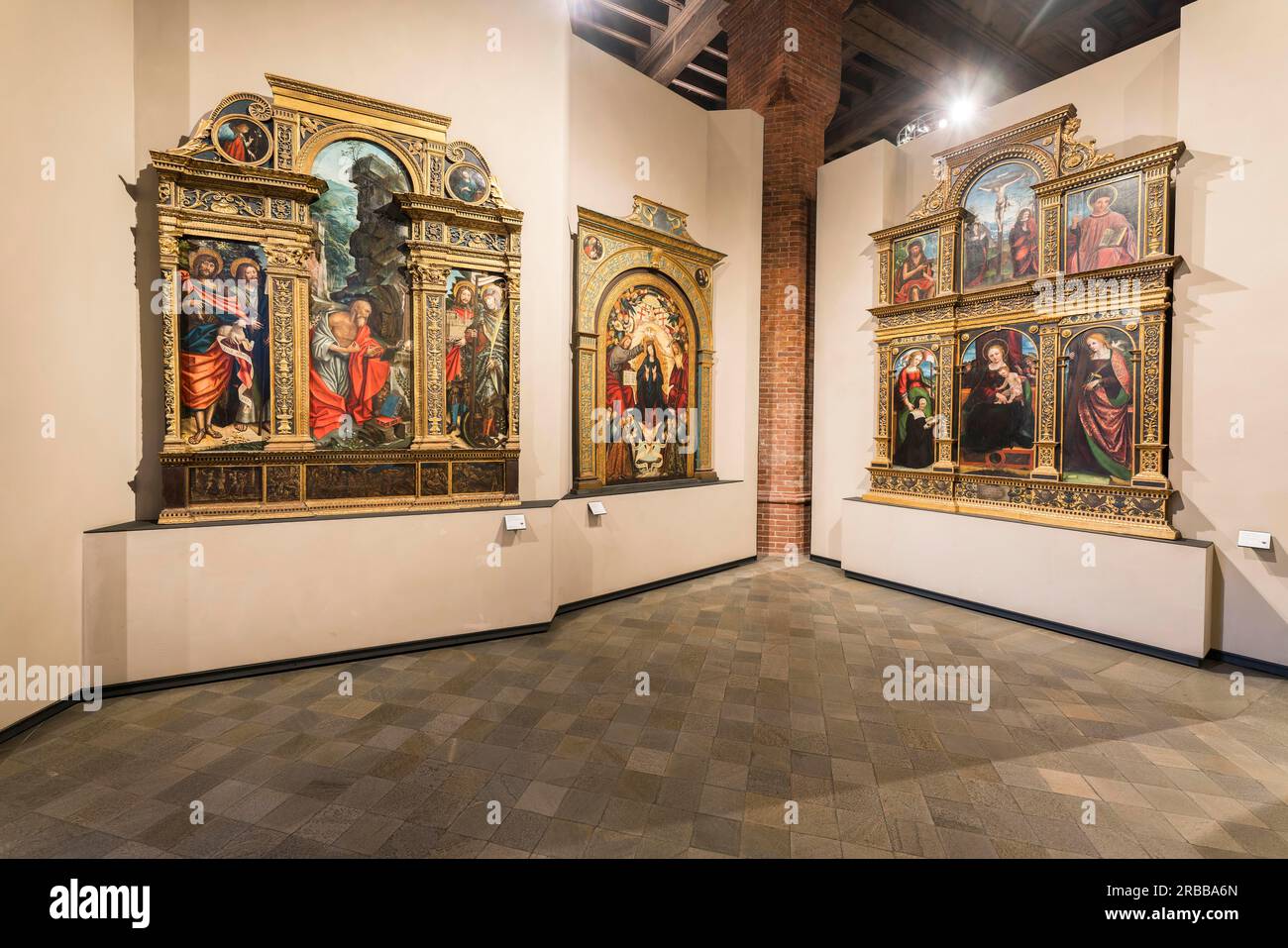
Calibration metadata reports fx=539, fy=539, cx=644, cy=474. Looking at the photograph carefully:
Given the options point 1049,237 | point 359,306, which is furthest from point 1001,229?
point 359,306

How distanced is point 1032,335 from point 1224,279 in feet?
4.96

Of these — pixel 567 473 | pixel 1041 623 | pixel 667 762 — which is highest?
pixel 567 473

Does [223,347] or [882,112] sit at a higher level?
[882,112]

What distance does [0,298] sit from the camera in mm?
3414

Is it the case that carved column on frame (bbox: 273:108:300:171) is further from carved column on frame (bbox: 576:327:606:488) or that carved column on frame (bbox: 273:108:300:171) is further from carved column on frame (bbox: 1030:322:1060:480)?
carved column on frame (bbox: 1030:322:1060:480)

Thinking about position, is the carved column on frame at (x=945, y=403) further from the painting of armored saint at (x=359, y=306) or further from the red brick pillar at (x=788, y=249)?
the painting of armored saint at (x=359, y=306)

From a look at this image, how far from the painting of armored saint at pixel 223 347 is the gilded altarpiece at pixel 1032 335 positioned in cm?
732

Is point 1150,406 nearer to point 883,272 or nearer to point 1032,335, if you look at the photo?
point 1032,335

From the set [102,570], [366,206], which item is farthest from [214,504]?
[366,206]

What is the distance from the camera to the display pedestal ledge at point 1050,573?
487 cm

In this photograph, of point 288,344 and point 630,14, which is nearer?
point 288,344

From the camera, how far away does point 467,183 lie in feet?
17.4

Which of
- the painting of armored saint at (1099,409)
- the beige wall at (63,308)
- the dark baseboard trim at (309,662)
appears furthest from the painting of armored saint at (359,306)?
the painting of armored saint at (1099,409)

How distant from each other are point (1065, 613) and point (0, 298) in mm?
9064
